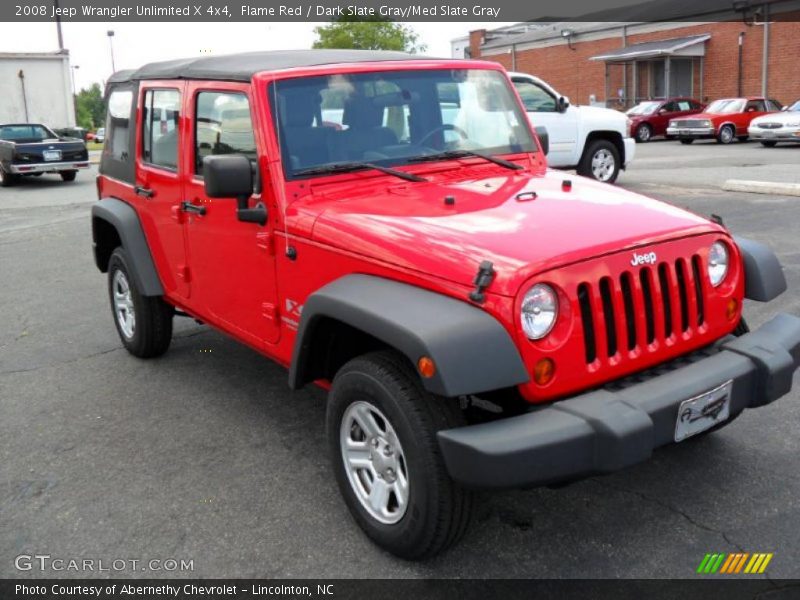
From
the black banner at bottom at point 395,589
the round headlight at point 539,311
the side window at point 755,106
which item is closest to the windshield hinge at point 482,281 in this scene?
the round headlight at point 539,311

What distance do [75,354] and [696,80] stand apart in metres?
34.7

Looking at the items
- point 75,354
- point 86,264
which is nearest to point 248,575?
point 75,354

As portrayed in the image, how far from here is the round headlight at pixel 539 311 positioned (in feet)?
9.78

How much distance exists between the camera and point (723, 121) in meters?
26.3

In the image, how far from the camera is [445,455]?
2852 millimetres

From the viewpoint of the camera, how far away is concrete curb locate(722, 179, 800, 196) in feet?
39.3

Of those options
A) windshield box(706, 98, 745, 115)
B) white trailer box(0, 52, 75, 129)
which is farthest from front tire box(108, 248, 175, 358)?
windshield box(706, 98, 745, 115)

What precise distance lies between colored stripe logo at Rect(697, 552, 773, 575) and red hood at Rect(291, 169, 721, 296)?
1.24m

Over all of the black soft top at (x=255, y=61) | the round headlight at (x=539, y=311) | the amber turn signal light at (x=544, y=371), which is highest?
the black soft top at (x=255, y=61)

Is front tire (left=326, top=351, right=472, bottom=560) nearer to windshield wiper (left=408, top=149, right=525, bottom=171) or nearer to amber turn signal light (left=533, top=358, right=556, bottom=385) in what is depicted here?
amber turn signal light (left=533, top=358, right=556, bottom=385)

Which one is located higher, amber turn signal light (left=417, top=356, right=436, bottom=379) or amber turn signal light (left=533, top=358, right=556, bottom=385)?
amber turn signal light (left=417, top=356, right=436, bottom=379)

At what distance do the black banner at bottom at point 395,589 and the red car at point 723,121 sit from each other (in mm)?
25480

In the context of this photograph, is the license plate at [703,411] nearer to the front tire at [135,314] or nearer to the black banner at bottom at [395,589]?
the black banner at bottom at [395,589]

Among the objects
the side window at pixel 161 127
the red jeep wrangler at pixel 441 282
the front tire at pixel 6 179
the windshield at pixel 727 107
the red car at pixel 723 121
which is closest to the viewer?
the red jeep wrangler at pixel 441 282
